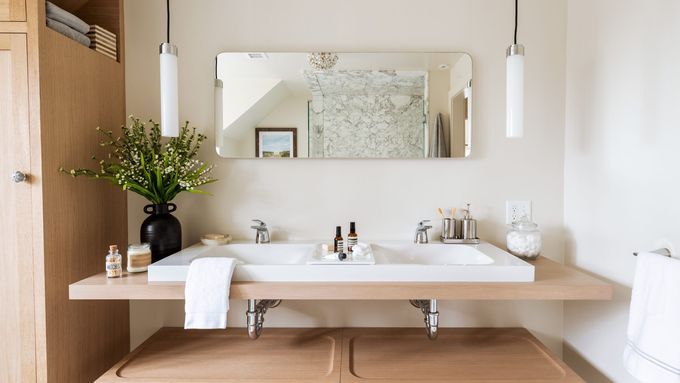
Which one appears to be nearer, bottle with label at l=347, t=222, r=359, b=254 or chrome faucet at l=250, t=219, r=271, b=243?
bottle with label at l=347, t=222, r=359, b=254

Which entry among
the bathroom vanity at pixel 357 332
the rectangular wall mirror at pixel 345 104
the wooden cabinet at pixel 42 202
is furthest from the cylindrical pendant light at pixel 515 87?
the wooden cabinet at pixel 42 202

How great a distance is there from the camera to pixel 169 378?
126cm

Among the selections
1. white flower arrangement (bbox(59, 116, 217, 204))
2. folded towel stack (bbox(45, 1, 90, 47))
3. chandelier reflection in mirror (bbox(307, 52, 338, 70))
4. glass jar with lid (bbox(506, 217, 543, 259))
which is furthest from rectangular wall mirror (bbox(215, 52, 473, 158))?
folded towel stack (bbox(45, 1, 90, 47))

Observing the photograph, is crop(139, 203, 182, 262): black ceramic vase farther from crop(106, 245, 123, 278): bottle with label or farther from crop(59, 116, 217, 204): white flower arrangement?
crop(106, 245, 123, 278): bottle with label

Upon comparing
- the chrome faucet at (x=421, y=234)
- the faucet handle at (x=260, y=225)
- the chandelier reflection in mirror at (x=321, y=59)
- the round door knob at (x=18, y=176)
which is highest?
the chandelier reflection in mirror at (x=321, y=59)

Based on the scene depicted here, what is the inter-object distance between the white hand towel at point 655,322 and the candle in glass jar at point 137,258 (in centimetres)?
153

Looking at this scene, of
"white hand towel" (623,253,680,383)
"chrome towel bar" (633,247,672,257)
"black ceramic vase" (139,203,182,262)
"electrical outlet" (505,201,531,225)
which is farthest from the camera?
"electrical outlet" (505,201,531,225)

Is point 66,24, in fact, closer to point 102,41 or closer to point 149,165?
point 102,41

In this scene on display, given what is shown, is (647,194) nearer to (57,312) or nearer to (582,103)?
(582,103)

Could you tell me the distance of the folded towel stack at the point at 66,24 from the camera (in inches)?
51.0

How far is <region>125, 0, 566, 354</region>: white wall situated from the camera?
5.41ft

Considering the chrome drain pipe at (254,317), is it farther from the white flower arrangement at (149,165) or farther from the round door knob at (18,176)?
the round door knob at (18,176)

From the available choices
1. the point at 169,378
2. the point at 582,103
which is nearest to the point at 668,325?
the point at 582,103

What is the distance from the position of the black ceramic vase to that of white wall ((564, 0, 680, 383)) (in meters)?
1.66
